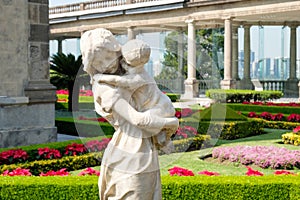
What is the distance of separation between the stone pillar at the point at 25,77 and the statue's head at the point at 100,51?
6931 mm

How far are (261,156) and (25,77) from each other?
5.24 m

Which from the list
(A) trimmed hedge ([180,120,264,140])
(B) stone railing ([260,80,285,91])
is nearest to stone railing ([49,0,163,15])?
(B) stone railing ([260,80,285,91])

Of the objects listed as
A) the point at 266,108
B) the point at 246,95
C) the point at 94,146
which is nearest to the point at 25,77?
the point at 94,146

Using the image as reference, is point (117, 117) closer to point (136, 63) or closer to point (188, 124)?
point (136, 63)

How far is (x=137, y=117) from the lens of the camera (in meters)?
3.05

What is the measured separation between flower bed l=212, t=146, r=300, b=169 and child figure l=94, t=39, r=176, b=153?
241 inches

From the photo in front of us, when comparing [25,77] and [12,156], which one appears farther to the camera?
[25,77]

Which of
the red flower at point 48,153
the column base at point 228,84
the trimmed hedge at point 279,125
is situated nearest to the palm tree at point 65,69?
the trimmed hedge at point 279,125

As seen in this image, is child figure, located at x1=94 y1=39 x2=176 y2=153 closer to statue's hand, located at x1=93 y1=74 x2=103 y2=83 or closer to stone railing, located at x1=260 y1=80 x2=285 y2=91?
statue's hand, located at x1=93 y1=74 x2=103 y2=83

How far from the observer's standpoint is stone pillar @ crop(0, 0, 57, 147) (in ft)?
31.6

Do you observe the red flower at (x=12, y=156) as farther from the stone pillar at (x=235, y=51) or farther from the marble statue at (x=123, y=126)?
the stone pillar at (x=235, y=51)

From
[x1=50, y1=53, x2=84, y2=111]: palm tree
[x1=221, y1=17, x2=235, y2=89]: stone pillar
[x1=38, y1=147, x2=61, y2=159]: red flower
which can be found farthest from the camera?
[x1=221, y1=17, x2=235, y2=89]: stone pillar

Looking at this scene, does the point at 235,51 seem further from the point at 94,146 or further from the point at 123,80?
the point at 123,80

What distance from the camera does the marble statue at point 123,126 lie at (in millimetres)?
3047
